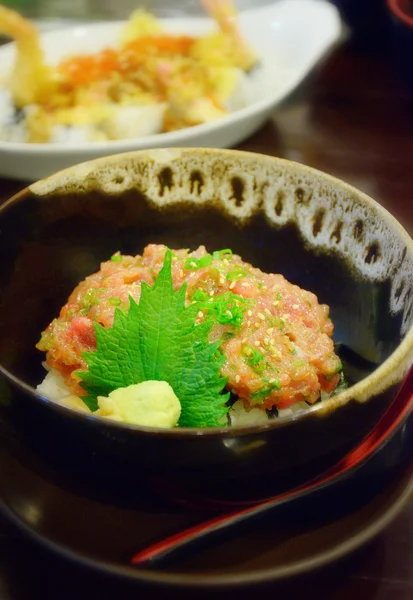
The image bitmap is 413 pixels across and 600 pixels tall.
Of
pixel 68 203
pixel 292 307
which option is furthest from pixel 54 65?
pixel 292 307

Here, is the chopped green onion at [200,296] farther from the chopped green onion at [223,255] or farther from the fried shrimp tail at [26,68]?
the fried shrimp tail at [26,68]

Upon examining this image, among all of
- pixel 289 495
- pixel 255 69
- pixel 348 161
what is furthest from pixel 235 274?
pixel 255 69

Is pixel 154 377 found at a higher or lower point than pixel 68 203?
lower

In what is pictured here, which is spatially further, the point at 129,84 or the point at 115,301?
the point at 129,84

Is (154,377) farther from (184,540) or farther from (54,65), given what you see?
(54,65)

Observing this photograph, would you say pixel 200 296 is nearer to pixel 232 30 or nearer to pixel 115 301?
pixel 115 301
